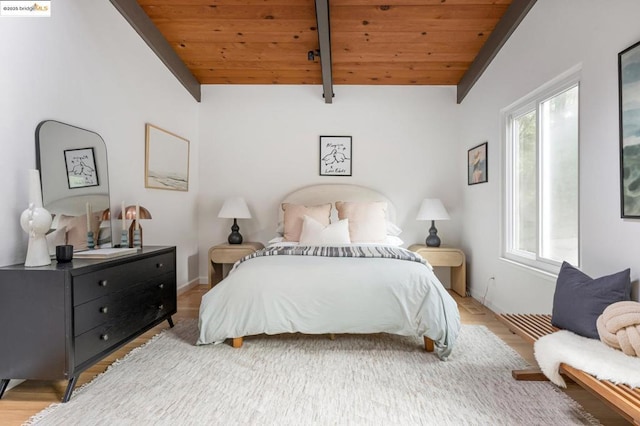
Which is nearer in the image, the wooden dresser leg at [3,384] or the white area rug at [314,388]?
the white area rug at [314,388]

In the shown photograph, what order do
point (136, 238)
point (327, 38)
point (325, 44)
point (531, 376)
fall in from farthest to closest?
1. point (325, 44)
2. point (327, 38)
3. point (136, 238)
4. point (531, 376)

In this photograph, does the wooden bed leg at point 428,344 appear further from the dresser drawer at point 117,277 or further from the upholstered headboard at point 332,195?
the upholstered headboard at point 332,195

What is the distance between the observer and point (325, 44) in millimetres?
3537

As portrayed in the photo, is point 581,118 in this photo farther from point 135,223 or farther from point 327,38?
point 135,223

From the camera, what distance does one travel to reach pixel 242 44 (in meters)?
3.82

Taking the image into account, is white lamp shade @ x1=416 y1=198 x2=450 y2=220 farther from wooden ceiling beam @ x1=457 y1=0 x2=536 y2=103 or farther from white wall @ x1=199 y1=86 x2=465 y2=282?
wooden ceiling beam @ x1=457 y1=0 x2=536 y2=103

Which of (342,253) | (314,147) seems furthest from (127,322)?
(314,147)

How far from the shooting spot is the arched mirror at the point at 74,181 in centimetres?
230

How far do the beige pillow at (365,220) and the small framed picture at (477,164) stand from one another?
1.06m

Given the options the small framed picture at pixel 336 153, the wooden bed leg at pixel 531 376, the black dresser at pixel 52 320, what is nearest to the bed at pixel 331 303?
the wooden bed leg at pixel 531 376

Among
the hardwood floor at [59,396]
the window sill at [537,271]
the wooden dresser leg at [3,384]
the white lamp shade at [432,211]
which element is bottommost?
the hardwood floor at [59,396]

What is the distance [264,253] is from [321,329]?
0.78 meters

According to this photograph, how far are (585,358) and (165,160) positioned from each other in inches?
151

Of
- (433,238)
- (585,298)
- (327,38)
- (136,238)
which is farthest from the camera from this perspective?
(433,238)
